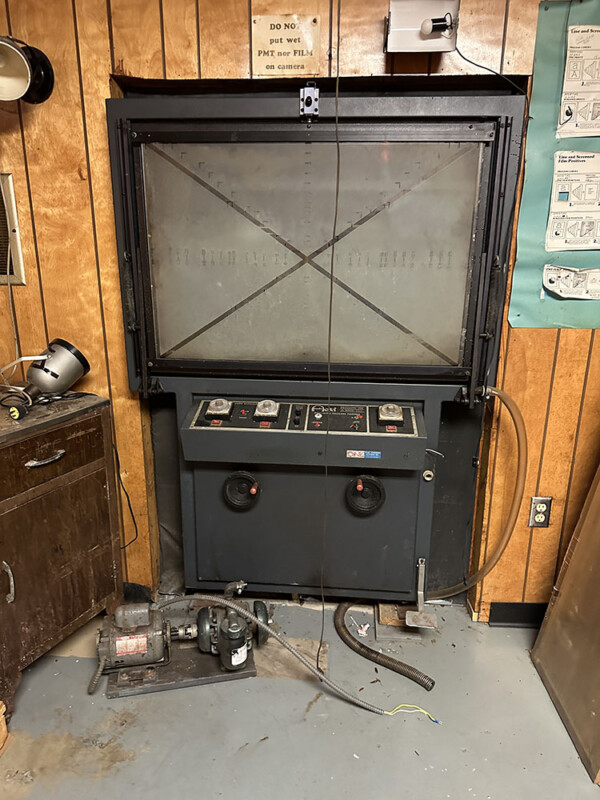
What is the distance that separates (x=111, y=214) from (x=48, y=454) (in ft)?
2.79

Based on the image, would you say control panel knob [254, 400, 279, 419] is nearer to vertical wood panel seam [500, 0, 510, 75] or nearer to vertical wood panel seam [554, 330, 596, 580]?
vertical wood panel seam [554, 330, 596, 580]

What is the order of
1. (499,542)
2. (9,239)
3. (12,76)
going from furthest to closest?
1. (499,542)
2. (9,239)
3. (12,76)

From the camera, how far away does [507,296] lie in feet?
5.90

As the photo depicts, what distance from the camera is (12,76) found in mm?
1622

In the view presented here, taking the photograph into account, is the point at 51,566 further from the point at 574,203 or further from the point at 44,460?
the point at 574,203

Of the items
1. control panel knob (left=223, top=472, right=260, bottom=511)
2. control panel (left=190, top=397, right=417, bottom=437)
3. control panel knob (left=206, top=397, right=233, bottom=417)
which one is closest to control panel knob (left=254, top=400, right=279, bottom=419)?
control panel (left=190, top=397, right=417, bottom=437)

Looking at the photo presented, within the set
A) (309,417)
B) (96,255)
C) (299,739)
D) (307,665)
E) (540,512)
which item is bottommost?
(299,739)

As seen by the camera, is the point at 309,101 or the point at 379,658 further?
the point at 379,658

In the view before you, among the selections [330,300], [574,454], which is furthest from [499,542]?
[330,300]

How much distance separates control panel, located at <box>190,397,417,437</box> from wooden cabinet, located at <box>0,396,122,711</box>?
0.38 m

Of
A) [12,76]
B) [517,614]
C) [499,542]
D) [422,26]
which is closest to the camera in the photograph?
[422,26]

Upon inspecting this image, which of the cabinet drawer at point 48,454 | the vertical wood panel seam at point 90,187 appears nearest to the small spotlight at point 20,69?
the vertical wood panel seam at point 90,187

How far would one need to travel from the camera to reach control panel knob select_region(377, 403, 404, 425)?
1.80 meters

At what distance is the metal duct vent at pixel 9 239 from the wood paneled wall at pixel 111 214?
29 millimetres
